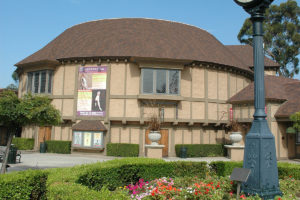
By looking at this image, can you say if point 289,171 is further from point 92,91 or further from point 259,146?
point 92,91

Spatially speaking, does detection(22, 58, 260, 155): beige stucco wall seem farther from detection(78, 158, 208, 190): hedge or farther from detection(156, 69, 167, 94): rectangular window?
detection(78, 158, 208, 190): hedge

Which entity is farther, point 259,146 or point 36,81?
point 36,81

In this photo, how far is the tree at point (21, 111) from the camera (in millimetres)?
9422

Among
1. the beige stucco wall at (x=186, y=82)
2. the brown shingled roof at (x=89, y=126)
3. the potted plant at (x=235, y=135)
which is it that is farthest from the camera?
the beige stucco wall at (x=186, y=82)

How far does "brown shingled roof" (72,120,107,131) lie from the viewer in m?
20.0

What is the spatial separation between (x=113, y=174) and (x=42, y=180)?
2442 mm

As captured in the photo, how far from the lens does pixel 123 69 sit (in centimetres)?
2078

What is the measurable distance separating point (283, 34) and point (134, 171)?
42148mm

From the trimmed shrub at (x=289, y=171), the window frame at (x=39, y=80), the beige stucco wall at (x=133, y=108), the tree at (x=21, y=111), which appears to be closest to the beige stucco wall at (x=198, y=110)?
the beige stucco wall at (x=133, y=108)

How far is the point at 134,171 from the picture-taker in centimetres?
970

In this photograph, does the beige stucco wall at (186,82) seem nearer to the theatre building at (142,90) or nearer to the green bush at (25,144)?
the theatre building at (142,90)

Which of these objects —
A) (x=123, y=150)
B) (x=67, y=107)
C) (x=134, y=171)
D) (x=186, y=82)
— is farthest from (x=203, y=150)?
(x=134, y=171)

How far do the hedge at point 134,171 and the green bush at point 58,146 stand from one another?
12395 millimetres

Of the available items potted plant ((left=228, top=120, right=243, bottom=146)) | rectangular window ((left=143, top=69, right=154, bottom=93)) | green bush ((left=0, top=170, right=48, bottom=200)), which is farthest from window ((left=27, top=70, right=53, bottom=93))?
green bush ((left=0, top=170, right=48, bottom=200))
